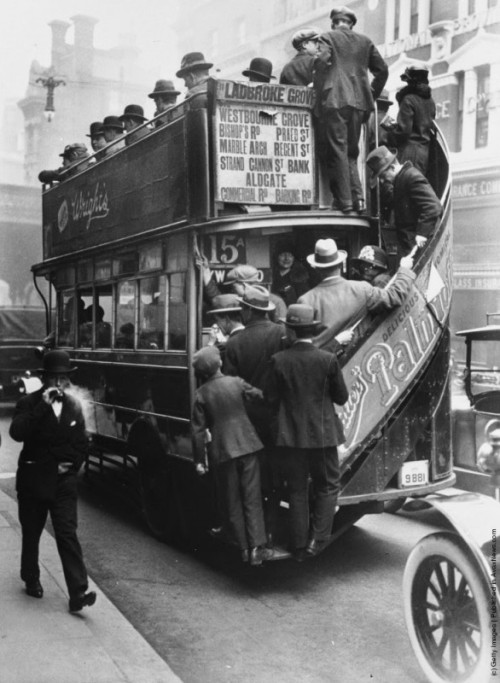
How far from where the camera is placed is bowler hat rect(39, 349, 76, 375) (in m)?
5.27

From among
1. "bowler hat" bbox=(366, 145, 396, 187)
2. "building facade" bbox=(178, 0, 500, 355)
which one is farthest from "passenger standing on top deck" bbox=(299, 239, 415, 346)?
"building facade" bbox=(178, 0, 500, 355)

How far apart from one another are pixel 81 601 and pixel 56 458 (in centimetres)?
90

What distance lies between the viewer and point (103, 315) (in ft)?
30.2

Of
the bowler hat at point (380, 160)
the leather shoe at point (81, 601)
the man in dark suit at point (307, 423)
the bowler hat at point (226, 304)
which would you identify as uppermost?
the bowler hat at point (380, 160)

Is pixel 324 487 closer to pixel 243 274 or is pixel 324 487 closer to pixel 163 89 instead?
pixel 243 274

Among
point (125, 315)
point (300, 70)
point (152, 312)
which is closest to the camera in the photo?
point (300, 70)

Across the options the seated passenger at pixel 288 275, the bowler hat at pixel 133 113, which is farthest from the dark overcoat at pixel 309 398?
the bowler hat at pixel 133 113

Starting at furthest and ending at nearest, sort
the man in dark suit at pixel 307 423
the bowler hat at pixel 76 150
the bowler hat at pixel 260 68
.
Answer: the bowler hat at pixel 76 150 < the bowler hat at pixel 260 68 < the man in dark suit at pixel 307 423

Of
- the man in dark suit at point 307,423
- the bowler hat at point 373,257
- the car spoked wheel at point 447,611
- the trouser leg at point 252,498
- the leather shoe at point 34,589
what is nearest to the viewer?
the car spoked wheel at point 447,611

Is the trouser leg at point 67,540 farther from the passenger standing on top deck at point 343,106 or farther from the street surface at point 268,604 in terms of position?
the passenger standing on top deck at point 343,106

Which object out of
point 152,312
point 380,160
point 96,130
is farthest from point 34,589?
point 96,130

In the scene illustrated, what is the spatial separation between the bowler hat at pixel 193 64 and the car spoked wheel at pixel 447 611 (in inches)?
213

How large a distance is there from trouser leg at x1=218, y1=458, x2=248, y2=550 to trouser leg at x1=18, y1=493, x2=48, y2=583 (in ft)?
4.18

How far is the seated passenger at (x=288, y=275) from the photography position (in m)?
7.70
